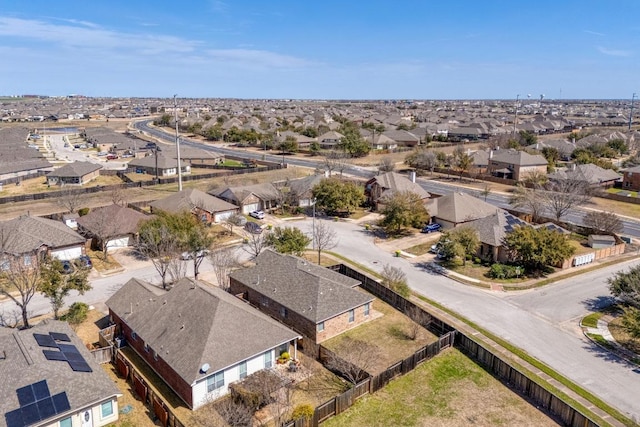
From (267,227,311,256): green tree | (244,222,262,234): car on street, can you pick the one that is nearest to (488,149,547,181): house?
(244,222,262,234): car on street

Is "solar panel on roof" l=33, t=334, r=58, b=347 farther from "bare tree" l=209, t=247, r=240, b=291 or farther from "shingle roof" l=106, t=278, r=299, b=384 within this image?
"bare tree" l=209, t=247, r=240, b=291

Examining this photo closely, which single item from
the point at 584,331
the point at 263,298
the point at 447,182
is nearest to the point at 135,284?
the point at 263,298

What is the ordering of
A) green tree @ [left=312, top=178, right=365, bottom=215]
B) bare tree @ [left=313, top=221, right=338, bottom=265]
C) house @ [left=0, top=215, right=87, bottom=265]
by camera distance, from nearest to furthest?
house @ [left=0, top=215, right=87, bottom=265] → bare tree @ [left=313, top=221, right=338, bottom=265] → green tree @ [left=312, top=178, right=365, bottom=215]

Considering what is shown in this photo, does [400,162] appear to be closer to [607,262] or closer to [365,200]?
[365,200]

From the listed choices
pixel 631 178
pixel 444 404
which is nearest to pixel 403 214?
pixel 444 404

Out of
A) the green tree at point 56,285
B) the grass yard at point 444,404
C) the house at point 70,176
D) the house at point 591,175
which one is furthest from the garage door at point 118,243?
the house at point 591,175

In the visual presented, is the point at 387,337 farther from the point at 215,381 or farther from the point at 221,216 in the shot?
the point at 221,216
